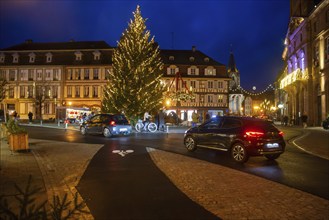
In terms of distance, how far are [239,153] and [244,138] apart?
551 millimetres

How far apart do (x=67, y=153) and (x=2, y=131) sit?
9.45 m

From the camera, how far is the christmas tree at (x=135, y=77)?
30891 millimetres

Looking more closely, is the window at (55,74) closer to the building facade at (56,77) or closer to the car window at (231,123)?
the building facade at (56,77)

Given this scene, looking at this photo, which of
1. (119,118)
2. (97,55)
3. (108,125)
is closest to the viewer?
(108,125)

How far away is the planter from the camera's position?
13273 mm

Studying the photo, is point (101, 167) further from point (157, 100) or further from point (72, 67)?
point (72, 67)

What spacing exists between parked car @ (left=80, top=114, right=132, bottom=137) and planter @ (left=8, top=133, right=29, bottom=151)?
338 inches

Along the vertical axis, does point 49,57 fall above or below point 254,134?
above

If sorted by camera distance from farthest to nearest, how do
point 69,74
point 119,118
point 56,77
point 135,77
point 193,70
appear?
point 193,70, point 69,74, point 56,77, point 135,77, point 119,118

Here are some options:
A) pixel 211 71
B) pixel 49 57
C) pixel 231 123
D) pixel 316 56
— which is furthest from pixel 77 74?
pixel 231 123

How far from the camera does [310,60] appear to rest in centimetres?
4212

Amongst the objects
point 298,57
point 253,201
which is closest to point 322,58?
point 298,57

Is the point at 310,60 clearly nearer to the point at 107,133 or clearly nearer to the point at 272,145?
the point at 107,133

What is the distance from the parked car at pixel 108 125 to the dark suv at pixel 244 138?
390 inches
